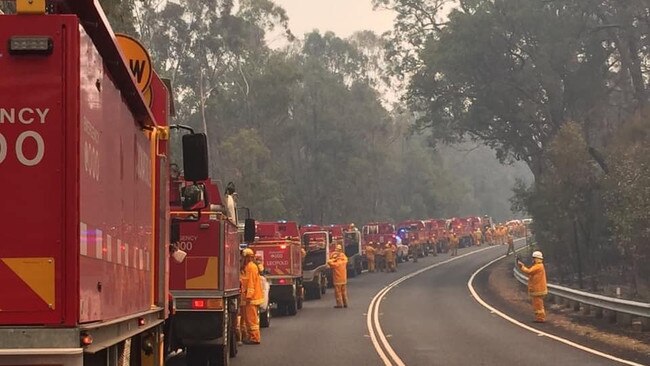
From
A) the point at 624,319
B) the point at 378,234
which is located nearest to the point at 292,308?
the point at 624,319

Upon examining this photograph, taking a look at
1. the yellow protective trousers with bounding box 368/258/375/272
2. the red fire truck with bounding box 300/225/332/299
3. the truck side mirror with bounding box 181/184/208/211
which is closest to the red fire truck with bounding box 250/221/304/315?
the red fire truck with bounding box 300/225/332/299

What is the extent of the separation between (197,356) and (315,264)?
21.3 m

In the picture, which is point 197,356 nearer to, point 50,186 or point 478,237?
point 50,186

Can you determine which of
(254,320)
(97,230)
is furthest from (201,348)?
(97,230)

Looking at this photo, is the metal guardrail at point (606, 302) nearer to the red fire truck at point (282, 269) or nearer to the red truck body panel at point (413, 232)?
the red fire truck at point (282, 269)

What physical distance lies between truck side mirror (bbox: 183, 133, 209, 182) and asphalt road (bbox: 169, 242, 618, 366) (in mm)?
7624

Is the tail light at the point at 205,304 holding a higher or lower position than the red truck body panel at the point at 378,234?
lower

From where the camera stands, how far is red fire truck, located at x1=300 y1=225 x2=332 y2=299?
34531mm

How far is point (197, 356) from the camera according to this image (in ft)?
46.2

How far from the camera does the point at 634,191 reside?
31922mm

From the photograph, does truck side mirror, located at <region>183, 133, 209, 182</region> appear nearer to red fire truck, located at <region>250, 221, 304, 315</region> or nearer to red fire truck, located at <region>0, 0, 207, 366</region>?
red fire truck, located at <region>0, 0, 207, 366</region>

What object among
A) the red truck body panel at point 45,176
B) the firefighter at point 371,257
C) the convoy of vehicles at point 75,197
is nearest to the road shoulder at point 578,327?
the convoy of vehicles at point 75,197

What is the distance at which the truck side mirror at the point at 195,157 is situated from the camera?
8086mm

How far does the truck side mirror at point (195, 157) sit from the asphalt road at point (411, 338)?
7.62m
